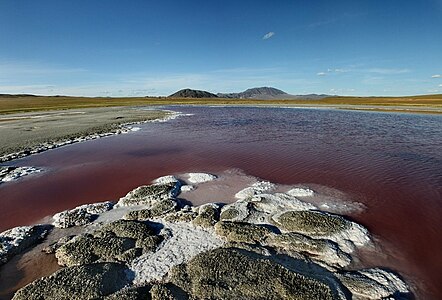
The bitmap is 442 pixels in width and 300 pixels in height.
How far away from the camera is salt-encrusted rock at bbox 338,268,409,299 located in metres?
6.88

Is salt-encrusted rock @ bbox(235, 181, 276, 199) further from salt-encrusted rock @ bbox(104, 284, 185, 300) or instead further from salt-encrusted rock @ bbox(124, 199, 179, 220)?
salt-encrusted rock @ bbox(104, 284, 185, 300)

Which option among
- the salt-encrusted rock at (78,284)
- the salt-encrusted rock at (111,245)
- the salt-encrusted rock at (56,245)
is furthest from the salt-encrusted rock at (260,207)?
the salt-encrusted rock at (56,245)

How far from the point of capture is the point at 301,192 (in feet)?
44.0

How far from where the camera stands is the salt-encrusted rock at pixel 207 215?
1052cm

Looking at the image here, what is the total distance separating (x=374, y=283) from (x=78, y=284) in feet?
26.4

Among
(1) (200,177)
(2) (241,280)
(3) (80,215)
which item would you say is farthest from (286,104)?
(2) (241,280)

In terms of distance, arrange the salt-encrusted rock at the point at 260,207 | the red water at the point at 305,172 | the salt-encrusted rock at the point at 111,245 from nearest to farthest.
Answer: the salt-encrusted rock at the point at 111,245 < the red water at the point at 305,172 < the salt-encrusted rock at the point at 260,207

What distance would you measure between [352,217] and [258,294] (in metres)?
6.26

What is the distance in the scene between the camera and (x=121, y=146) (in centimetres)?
2505

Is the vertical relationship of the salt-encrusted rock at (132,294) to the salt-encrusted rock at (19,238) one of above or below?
above

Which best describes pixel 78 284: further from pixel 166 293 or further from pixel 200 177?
pixel 200 177

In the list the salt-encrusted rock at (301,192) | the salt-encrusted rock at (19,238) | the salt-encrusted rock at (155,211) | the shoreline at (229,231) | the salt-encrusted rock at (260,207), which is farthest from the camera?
the salt-encrusted rock at (301,192)

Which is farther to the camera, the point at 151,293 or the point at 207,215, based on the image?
the point at 207,215

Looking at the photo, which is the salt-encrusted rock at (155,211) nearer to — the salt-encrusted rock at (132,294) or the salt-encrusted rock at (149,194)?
the salt-encrusted rock at (149,194)
